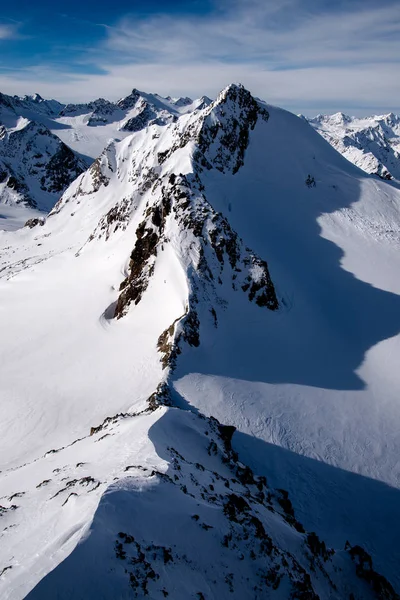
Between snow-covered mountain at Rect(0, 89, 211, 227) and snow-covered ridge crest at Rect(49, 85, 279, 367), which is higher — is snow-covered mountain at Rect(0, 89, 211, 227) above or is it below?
above

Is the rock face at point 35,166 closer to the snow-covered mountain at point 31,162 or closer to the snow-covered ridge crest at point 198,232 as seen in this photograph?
the snow-covered mountain at point 31,162

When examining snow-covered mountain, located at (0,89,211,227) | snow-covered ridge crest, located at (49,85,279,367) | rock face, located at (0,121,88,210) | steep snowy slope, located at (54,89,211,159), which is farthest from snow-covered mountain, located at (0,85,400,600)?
steep snowy slope, located at (54,89,211,159)

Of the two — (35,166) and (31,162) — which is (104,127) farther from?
(35,166)

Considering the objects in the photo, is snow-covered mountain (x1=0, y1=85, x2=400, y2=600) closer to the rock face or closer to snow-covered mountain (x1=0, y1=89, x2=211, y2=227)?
snow-covered mountain (x1=0, y1=89, x2=211, y2=227)

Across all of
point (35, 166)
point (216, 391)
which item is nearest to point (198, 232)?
point (216, 391)

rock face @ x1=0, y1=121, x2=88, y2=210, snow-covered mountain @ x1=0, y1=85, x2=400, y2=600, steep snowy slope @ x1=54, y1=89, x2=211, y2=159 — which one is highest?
steep snowy slope @ x1=54, y1=89, x2=211, y2=159

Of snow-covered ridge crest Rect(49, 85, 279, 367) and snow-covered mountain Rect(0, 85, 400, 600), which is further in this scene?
snow-covered ridge crest Rect(49, 85, 279, 367)

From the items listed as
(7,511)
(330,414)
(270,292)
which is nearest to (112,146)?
(270,292)

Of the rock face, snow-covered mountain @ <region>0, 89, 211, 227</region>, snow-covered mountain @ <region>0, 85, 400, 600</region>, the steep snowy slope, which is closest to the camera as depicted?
snow-covered mountain @ <region>0, 85, 400, 600</region>

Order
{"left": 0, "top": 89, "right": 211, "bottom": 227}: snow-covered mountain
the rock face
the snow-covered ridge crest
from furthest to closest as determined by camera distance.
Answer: the rock face
{"left": 0, "top": 89, "right": 211, "bottom": 227}: snow-covered mountain
the snow-covered ridge crest

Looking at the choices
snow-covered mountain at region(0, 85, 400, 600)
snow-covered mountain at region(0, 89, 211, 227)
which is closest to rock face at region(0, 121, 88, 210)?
snow-covered mountain at region(0, 89, 211, 227)
